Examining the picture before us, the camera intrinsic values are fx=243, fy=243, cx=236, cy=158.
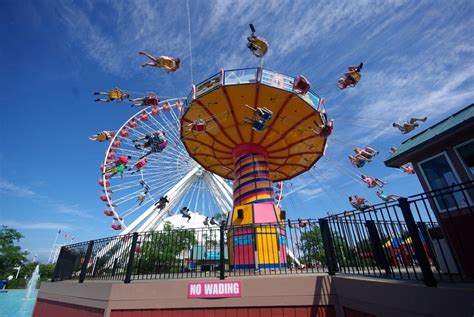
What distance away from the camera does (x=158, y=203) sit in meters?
22.5

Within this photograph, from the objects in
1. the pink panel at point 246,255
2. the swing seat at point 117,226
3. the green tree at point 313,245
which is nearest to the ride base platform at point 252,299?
the green tree at point 313,245

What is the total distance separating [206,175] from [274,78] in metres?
17.7

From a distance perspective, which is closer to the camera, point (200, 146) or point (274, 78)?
→ point (274, 78)

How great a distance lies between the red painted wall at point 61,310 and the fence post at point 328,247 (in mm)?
6640

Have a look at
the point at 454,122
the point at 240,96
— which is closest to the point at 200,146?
the point at 240,96

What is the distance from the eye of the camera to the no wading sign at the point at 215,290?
668cm

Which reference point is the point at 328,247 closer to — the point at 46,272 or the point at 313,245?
the point at 313,245

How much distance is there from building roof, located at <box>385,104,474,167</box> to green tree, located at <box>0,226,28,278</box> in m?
69.9

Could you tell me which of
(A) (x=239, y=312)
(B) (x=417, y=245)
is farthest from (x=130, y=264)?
(B) (x=417, y=245)

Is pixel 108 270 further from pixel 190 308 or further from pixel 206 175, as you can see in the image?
pixel 206 175

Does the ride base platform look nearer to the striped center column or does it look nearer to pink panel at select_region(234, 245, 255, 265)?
pink panel at select_region(234, 245, 255, 265)

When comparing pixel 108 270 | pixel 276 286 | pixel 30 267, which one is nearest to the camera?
pixel 276 286

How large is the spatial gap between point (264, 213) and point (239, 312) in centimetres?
655

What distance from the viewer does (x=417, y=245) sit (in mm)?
4488
